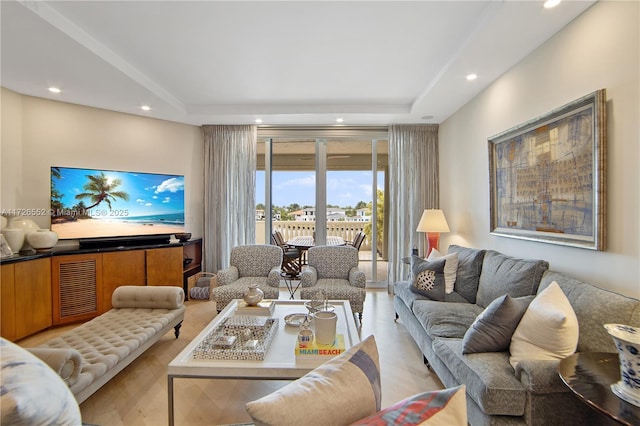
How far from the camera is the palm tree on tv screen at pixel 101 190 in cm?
366

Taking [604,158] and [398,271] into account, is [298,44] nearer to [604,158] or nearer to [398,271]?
[604,158]

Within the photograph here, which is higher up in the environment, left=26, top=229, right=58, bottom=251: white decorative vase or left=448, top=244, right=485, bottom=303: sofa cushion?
left=26, top=229, right=58, bottom=251: white decorative vase

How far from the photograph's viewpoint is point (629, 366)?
1104mm

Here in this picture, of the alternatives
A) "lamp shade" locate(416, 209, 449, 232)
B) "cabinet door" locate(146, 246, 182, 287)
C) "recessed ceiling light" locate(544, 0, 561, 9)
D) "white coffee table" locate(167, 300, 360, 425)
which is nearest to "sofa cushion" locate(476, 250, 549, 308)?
"lamp shade" locate(416, 209, 449, 232)

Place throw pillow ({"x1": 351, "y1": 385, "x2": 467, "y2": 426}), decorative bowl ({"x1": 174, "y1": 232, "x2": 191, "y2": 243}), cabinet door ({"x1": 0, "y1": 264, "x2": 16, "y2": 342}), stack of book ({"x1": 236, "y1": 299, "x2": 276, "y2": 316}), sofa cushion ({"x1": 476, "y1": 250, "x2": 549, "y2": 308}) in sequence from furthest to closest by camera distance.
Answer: decorative bowl ({"x1": 174, "y1": 232, "x2": 191, "y2": 243}), cabinet door ({"x1": 0, "y1": 264, "x2": 16, "y2": 342}), stack of book ({"x1": 236, "y1": 299, "x2": 276, "y2": 316}), sofa cushion ({"x1": 476, "y1": 250, "x2": 549, "y2": 308}), throw pillow ({"x1": 351, "y1": 385, "x2": 467, "y2": 426})

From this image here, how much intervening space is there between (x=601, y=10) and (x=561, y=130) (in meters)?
0.74

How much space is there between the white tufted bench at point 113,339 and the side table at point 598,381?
7.96 feet

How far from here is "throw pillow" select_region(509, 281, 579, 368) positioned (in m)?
1.46

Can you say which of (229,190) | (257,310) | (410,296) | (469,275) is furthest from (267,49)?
(469,275)

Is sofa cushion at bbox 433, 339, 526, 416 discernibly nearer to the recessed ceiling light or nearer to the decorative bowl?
the recessed ceiling light

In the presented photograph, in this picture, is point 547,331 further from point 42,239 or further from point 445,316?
point 42,239

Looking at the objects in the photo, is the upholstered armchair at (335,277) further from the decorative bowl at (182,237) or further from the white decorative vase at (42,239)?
the white decorative vase at (42,239)

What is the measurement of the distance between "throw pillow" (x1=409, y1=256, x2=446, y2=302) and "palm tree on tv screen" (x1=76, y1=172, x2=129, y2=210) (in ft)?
12.4

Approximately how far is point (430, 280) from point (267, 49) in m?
2.64
